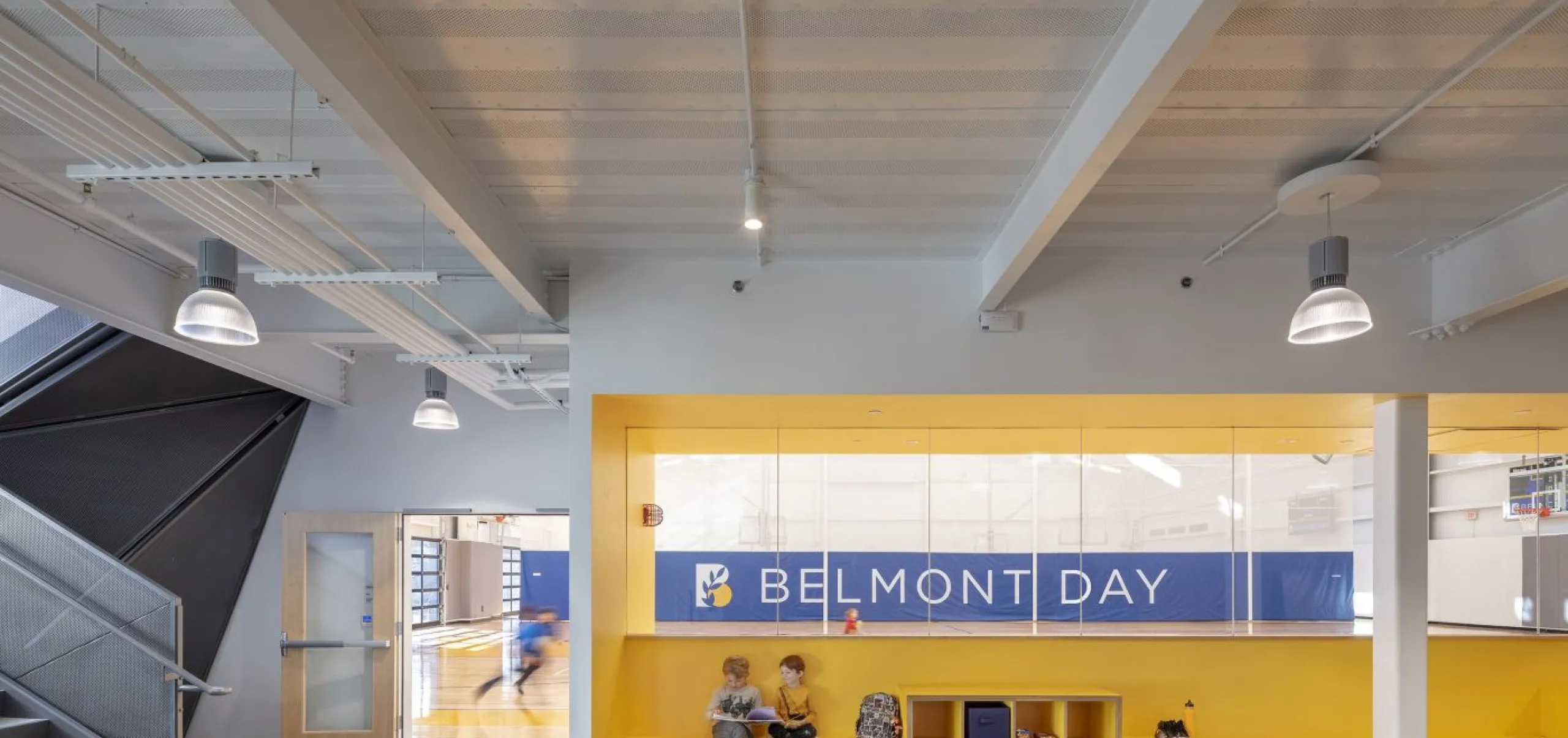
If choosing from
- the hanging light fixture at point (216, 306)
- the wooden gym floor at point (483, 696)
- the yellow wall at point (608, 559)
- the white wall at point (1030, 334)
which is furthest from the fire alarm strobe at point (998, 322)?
the wooden gym floor at point (483, 696)

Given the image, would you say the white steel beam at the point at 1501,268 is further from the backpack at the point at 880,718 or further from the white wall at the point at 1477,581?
the backpack at the point at 880,718

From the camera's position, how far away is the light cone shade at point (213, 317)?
4.28 meters

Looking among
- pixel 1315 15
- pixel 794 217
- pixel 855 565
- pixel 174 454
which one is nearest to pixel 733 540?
pixel 855 565

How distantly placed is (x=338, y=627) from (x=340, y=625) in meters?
0.02

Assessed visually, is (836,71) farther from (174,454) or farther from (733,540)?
(174,454)

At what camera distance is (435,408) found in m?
7.85

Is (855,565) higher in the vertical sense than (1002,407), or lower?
lower

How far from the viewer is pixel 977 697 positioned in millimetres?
7281

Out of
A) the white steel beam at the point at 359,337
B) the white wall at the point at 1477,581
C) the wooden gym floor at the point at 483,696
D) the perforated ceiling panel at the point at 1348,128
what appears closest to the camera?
the perforated ceiling panel at the point at 1348,128

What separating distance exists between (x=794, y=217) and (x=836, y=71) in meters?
1.76

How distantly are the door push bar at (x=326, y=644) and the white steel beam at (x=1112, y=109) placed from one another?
678 cm

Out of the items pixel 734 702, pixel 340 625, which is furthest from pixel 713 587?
pixel 340 625

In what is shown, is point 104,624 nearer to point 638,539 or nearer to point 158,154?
point 638,539

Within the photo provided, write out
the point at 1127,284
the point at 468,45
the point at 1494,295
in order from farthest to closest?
1. the point at 1127,284
2. the point at 1494,295
3. the point at 468,45
